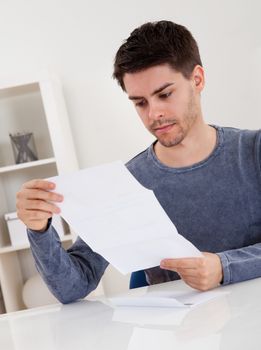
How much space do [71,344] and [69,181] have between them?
0.34m

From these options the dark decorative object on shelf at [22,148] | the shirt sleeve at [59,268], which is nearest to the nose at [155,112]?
the shirt sleeve at [59,268]

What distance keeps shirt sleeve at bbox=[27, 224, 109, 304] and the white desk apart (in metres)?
0.08

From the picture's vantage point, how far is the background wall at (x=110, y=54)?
3.71 metres

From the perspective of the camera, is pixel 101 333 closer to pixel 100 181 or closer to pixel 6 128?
pixel 100 181

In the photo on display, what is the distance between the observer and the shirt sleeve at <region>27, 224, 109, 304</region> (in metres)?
1.37

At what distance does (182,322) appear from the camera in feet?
3.31

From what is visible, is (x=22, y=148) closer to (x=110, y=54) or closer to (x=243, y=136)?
(x=110, y=54)

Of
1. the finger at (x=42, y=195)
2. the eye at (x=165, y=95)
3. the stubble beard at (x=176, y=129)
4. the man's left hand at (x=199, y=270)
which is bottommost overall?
the man's left hand at (x=199, y=270)

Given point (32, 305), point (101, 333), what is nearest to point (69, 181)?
point (101, 333)

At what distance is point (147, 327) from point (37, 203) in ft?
1.31

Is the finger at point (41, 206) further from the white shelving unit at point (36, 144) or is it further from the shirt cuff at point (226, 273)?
the white shelving unit at point (36, 144)

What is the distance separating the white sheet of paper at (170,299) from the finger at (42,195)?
27 cm

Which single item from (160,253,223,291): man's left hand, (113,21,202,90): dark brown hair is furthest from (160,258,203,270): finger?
(113,21,202,90): dark brown hair

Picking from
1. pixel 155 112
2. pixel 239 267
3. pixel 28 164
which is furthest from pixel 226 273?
pixel 28 164
